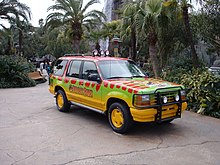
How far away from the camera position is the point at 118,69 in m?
6.62

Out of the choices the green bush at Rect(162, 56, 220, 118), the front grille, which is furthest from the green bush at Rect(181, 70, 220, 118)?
the front grille

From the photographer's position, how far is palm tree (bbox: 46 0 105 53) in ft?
63.2

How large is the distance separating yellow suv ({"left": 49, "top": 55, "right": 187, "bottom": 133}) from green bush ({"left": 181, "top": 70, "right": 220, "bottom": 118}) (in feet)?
5.80

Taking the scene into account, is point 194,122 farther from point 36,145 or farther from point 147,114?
point 36,145

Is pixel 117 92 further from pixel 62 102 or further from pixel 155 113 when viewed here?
pixel 62 102

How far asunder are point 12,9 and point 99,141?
1471 centimetres

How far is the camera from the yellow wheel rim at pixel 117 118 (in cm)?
560

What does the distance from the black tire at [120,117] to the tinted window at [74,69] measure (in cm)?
187

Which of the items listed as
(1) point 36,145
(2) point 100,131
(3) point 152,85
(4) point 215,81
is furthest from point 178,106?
(1) point 36,145

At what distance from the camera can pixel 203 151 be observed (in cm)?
464

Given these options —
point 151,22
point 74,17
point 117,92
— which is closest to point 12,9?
point 74,17

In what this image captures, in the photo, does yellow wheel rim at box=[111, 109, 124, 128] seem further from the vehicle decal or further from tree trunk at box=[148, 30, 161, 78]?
tree trunk at box=[148, 30, 161, 78]

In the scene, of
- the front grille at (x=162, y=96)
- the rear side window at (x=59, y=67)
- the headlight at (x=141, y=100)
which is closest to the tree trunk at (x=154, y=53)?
the rear side window at (x=59, y=67)

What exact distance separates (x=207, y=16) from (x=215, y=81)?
434cm
